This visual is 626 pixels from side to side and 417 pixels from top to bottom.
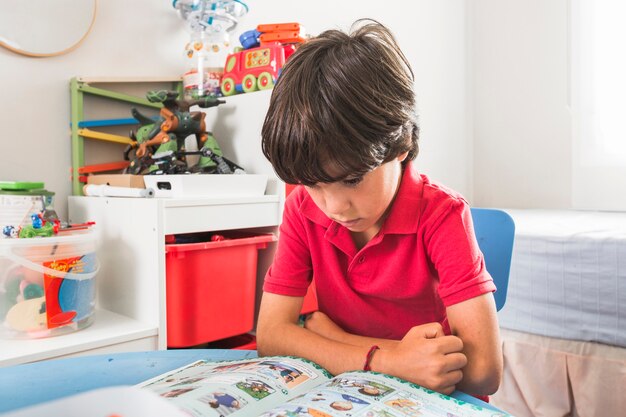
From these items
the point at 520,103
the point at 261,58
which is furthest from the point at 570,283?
the point at 520,103

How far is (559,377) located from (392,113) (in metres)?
1.11

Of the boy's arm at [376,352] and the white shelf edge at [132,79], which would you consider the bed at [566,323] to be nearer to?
the boy's arm at [376,352]

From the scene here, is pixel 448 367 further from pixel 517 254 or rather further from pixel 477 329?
pixel 517 254

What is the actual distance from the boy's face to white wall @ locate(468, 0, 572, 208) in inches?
68.7

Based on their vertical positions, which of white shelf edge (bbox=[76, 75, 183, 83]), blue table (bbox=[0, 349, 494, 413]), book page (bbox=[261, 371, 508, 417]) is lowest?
blue table (bbox=[0, 349, 494, 413])

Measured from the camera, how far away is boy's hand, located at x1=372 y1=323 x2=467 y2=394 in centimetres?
52

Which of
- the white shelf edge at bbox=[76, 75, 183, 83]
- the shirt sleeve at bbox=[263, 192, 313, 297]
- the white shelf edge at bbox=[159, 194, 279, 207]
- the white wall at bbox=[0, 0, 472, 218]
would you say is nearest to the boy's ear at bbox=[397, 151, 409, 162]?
the shirt sleeve at bbox=[263, 192, 313, 297]

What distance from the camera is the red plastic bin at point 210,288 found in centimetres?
106

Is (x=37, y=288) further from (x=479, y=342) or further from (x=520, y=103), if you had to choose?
(x=520, y=103)

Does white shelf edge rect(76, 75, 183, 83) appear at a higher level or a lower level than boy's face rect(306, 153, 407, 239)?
higher

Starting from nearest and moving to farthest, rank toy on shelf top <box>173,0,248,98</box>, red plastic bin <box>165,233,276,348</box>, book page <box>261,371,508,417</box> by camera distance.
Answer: book page <box>261,371,508,417</box> < red plastic bin <box>165,233,276,348</box> < toy on shelf top <box>173,0,248,98</box>

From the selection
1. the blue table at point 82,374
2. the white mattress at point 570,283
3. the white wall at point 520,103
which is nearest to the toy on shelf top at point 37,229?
the blue table at point 82,374

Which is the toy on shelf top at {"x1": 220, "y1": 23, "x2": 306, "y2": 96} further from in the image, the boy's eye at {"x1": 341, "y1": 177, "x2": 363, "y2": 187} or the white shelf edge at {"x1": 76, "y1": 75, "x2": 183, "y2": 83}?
the boy's eye at {"x1": 341, "y1": 177, "x2": 363, "y2": 187}

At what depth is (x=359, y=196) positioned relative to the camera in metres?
0.60
